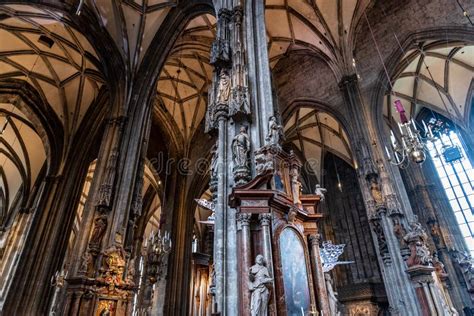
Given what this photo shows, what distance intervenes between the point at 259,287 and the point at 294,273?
3.45 ft

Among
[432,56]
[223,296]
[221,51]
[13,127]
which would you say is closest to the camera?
[223,296]

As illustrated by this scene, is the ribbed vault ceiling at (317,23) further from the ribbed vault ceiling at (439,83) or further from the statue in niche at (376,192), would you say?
the statue in niche at (376,192)

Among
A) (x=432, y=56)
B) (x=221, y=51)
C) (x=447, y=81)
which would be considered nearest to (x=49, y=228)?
(x=221, y=51)

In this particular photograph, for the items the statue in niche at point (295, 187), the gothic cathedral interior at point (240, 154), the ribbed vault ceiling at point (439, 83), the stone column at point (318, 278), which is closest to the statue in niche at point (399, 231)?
the gothic cathedral interior at point (240, 154)

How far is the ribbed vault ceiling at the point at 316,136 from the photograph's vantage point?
18109 millimetres

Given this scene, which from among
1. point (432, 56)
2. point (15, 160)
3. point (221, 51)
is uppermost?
point (432, 56)

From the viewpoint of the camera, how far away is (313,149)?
20.1 metres

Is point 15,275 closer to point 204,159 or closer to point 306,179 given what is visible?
point 204,159

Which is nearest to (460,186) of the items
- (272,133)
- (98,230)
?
(272,133)

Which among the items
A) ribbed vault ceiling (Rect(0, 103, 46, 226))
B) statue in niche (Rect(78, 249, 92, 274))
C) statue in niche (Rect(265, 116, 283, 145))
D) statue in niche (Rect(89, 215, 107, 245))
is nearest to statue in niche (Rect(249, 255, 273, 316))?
statue in niche (Rect(265, 116, 283, 145))

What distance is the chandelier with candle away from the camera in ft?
39.7

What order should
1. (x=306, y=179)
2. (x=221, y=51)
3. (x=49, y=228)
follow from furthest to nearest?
(x=306, y=179) < (x=49, y=228) < (x=221, y=51)

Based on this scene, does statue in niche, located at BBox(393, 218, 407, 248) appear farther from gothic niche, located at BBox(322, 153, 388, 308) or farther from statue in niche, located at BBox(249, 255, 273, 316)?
gothic niche, located at BBox(322, 153, 388, 308)

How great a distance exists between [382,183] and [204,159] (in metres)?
9.97
